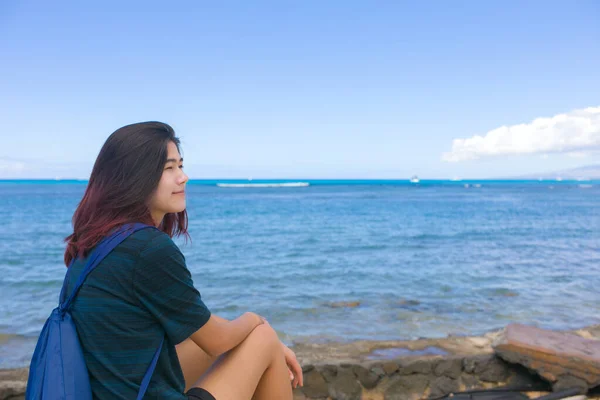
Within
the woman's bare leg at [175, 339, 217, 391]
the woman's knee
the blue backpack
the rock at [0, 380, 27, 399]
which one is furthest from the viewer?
the rock at [0, 380, 27, 399]

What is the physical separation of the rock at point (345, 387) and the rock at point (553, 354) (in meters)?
1.06

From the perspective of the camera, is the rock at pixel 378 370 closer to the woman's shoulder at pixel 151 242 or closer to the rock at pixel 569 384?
the rock at pixel 569 384

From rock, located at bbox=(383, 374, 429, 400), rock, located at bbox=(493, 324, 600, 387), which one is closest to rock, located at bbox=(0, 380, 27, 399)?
rock, located at bbox=(383, 374, 429, 400)

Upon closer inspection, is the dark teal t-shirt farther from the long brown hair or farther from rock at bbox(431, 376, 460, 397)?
rock at bbox(431, 376, 460, 397)

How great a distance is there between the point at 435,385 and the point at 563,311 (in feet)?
15.4

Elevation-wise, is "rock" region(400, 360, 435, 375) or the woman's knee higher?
the woman's knee

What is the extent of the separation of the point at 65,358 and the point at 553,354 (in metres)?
3.23

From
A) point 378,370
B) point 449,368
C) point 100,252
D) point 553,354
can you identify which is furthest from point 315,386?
point 100,252

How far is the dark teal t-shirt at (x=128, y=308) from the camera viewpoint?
59.6 inches

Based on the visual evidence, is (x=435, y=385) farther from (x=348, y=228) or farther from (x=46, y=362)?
(x=348, y=228)

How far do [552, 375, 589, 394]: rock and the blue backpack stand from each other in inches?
117

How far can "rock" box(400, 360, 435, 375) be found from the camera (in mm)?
3656

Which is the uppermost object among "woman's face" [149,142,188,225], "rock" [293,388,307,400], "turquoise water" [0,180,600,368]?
"woman's face" [149,142,188,225]

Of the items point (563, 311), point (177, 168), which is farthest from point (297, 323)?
point (177, 168)
